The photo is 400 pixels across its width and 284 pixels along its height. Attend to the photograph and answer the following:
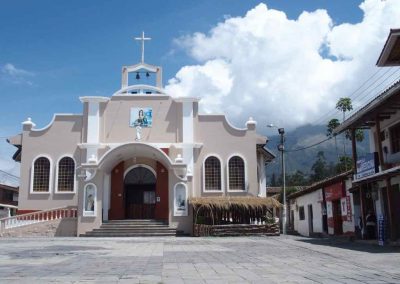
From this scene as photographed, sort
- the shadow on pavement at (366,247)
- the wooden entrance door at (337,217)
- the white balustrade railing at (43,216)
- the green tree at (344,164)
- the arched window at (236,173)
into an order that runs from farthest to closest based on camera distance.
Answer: the green tree at (344,164)
the arched window at (236,173)
the white balustrade railing at (43,216)
the wooden entrance door at (337,217)
the shadow on pavement at (366,247)

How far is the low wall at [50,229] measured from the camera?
79.2ft

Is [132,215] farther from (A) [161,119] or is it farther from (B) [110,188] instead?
(A) [161,119]

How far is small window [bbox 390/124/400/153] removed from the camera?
59.6 feet

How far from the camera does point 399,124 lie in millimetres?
17875

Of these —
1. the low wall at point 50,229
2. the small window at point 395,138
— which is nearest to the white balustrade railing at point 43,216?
the low wall at point 50,229

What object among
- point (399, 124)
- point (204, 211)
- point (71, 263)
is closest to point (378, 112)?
point (399, 124)

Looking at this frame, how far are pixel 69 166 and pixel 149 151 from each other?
5.48 metres

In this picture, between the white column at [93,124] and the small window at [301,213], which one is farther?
the small window at [301,213]

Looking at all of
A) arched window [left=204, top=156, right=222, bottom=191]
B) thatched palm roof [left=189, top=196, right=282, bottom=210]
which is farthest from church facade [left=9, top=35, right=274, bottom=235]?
thatched palm roof [left=189, top=196, right=282, bottom=210]

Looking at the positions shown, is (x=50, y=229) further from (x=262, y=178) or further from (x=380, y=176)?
(x=380, y=176)

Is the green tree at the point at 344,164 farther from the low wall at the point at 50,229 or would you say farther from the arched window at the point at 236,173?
the low wall at the point at 50,229

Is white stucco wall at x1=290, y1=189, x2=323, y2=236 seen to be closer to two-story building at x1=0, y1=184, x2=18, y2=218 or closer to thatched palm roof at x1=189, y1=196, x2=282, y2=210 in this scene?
thatched palm roof at x1=189, y1=196, x2=282, y2=210

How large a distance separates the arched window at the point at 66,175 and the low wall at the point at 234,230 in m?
8.43

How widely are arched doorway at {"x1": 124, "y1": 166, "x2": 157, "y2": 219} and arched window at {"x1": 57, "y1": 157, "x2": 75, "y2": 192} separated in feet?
10.4
